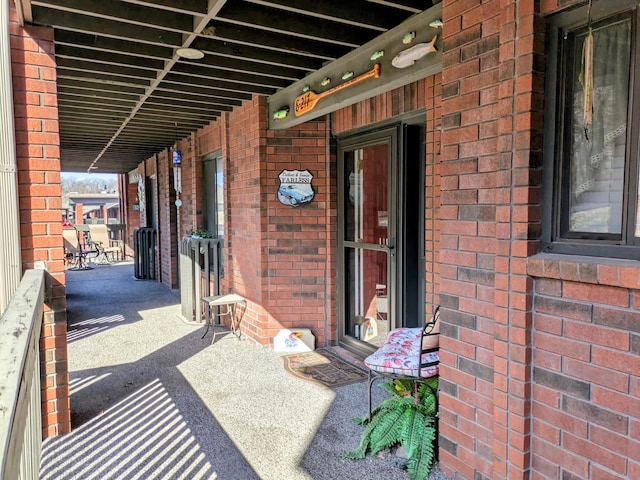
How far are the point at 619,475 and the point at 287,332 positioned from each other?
3.37 meters

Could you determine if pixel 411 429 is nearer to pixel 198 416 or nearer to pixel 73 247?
pixel 198 416

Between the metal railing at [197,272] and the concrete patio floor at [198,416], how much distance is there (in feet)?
2.28

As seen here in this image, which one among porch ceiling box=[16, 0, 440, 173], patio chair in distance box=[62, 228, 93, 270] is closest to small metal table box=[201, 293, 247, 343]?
porch ceiling box=[16, 0, 440, 173]

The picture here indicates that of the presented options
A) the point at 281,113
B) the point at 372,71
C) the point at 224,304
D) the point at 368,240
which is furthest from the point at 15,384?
the point at 224,304

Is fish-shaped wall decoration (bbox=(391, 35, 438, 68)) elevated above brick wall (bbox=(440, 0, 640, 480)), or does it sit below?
above

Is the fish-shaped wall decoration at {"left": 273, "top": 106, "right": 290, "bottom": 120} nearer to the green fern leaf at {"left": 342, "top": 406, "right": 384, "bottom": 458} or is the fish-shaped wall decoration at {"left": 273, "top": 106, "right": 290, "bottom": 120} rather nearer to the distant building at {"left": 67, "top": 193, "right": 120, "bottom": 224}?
the green fern leaf at {"left": 342, "top": 406, "right": 384, "bottom": 458}

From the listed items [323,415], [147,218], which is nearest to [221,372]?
[323,415]

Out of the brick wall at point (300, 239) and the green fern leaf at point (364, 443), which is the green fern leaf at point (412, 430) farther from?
the brick wall at point (300, 239)

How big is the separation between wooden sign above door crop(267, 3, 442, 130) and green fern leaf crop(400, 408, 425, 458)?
2.05 m

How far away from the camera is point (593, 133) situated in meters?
1.97

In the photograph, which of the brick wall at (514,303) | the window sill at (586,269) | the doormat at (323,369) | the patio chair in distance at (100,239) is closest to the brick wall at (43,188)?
the doormat at (323,369)

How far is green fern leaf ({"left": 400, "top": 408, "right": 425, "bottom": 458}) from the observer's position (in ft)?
8.66

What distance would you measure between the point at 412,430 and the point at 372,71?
234 centimetres

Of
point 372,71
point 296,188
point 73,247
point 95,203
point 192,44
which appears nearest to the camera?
point 372,71
